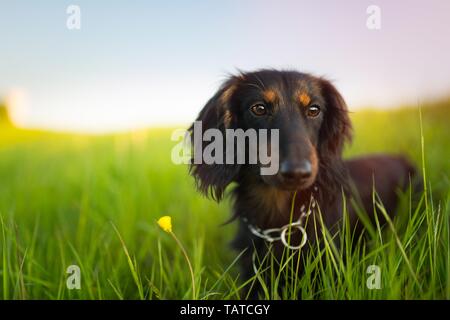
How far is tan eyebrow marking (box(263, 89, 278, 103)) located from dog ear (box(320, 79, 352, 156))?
503 mm

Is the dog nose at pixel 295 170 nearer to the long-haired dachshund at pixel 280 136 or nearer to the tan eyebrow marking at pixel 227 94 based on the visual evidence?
the long-haired dachshund at pixel 280 136

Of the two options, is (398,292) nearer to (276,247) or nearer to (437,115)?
(276,247)

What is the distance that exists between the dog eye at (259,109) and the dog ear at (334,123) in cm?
51

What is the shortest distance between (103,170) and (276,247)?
2.39 m

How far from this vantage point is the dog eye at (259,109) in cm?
249

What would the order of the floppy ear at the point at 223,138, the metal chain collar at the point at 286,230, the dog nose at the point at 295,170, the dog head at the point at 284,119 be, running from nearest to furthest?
the dog nose at the point at 295,170 < the dog head at the point at 284,119 < the metal chain collar at the point at 286,230 < the floppy ear at the point at 223,138

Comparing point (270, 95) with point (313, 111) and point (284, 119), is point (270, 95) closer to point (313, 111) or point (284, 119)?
point (284, 119)

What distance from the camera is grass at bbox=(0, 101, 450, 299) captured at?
2066 millimetres

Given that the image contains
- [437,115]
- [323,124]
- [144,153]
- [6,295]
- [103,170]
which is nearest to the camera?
[6,295]

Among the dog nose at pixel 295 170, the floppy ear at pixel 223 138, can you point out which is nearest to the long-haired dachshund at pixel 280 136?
the floppy ear at pixel 223 138

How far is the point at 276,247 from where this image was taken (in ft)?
8.36
